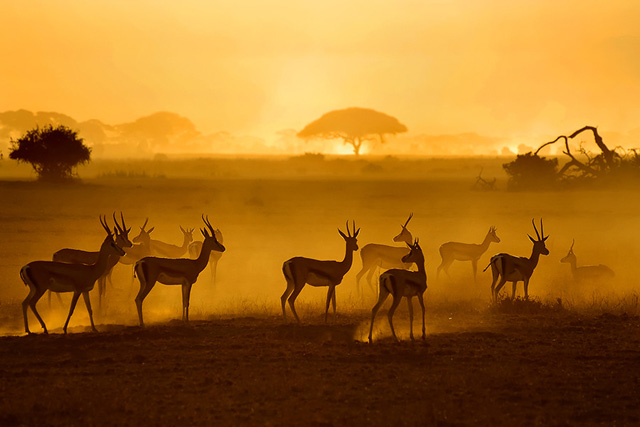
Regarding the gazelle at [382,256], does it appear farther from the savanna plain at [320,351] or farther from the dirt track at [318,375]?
the dirt track at [318,375]

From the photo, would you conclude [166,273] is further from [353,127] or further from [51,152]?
[353,127]

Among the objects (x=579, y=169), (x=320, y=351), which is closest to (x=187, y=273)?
(x=320, y=351)

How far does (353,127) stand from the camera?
104688 mm

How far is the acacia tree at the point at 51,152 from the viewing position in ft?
156

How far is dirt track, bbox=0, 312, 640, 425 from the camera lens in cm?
939

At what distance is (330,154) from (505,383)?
117664 millimetres

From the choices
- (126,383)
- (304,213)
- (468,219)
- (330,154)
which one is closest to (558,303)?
(126,383)

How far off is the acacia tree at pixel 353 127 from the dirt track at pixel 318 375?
91011 millimetres

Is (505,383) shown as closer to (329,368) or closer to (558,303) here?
(329,368)

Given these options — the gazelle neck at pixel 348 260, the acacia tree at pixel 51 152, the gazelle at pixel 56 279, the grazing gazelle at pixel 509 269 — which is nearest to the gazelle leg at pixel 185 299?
the gazelle at pixel 56 279

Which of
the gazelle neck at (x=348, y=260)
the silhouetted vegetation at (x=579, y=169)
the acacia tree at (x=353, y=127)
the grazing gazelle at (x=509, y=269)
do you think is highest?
the acacia tree at (x=353, y=127)

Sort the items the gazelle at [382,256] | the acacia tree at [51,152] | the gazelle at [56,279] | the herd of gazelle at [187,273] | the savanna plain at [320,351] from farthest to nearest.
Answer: the acacia tree at [51,152]
the gazelle at [382,256]
the gazelle at [56,279]
the herd of gazelle at [187,273]
the savanna plain at [320,351]

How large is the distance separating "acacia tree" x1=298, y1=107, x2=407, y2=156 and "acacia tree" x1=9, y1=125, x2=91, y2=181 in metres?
57.1

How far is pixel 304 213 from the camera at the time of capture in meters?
34.8
